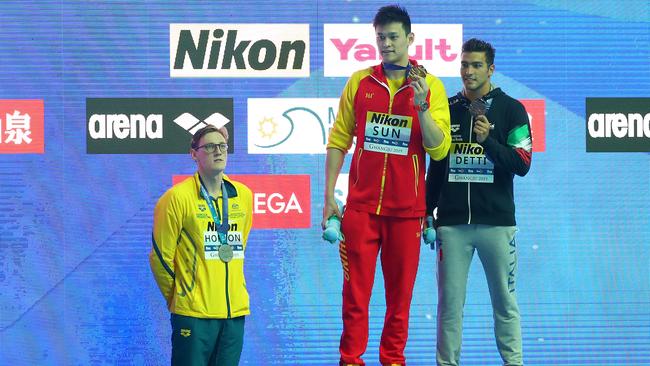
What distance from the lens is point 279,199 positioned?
5008 millimetres

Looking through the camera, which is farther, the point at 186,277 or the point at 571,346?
the point at 571,346

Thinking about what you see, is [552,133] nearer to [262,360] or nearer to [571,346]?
[571,346]

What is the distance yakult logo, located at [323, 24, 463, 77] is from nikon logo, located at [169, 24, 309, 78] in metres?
0.16

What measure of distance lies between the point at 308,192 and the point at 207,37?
100 centimetres

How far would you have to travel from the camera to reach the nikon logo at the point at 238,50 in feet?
16.4

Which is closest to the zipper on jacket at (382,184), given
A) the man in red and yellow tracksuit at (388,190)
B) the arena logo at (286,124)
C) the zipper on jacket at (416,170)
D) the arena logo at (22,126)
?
the man in red and yellow tracksuit at (388,190)

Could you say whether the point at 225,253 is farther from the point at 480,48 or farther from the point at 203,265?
the point at 480,48

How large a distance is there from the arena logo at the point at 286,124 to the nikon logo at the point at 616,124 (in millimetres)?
1443

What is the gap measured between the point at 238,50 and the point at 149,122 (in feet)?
2.03

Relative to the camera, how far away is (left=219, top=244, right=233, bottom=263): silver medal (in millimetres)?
3463

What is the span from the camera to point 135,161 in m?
4.98

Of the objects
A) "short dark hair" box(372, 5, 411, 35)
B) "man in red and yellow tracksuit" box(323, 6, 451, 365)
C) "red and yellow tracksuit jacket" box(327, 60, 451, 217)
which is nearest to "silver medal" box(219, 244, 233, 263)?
"man in red and yellow tracksuit" box(323, 6, 451, 365)

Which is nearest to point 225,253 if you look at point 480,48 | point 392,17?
point 392,17

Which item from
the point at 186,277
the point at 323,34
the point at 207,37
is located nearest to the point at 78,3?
the point at 207,37
